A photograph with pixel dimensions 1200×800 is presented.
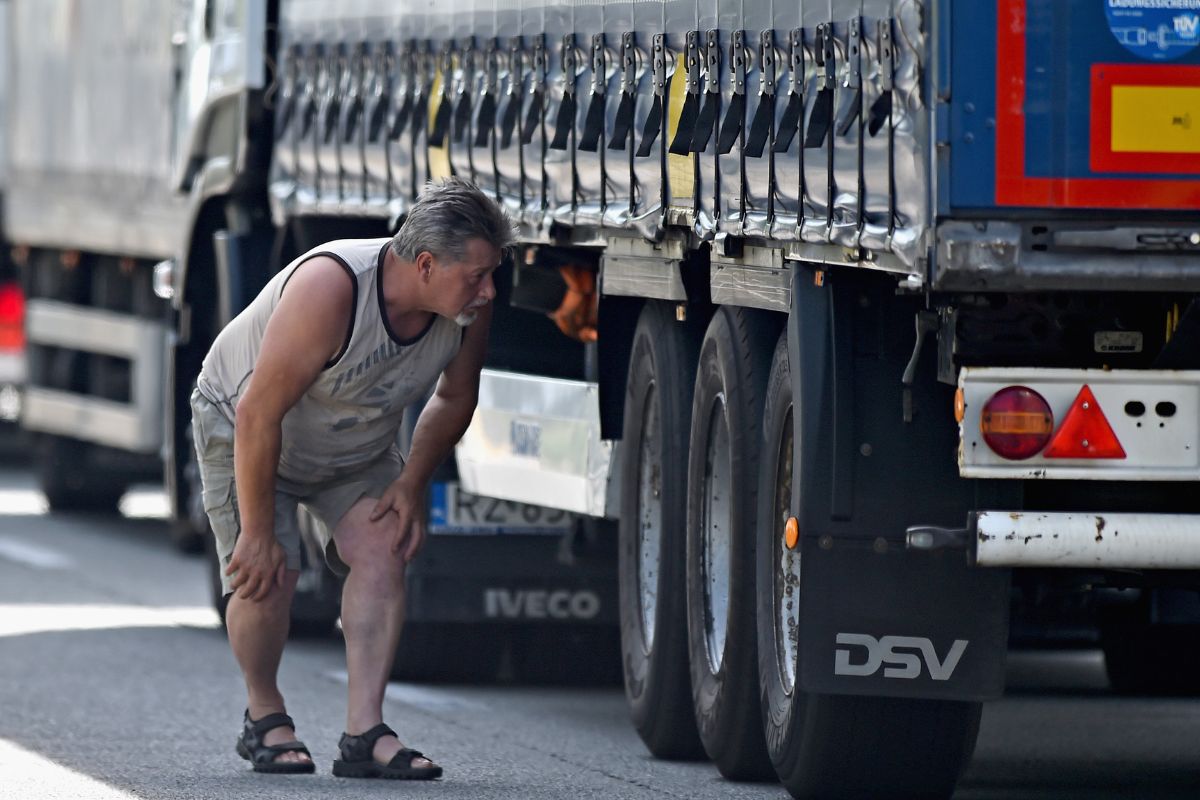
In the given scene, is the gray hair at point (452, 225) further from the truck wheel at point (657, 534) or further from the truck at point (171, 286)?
the truck at point (171, 286)

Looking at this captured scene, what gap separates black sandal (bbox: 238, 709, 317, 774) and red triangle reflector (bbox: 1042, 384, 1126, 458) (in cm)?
228

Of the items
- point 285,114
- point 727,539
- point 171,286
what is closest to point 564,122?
point 727,539

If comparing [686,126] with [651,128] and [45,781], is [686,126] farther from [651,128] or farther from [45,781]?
[45,781]

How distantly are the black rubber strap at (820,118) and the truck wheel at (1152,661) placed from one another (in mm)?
3440

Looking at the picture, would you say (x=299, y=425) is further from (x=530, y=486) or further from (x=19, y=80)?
(x=19, y=80)

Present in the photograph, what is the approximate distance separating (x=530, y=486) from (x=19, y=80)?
10.1 m

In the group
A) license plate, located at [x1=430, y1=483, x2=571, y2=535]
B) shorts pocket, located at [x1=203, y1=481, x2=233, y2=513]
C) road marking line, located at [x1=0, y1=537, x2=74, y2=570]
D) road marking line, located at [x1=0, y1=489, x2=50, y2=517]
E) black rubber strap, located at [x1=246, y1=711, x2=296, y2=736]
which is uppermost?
shorts pocket, located at [x1=203, y1=481, x2=233, y2=513]

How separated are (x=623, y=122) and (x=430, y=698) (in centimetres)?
234

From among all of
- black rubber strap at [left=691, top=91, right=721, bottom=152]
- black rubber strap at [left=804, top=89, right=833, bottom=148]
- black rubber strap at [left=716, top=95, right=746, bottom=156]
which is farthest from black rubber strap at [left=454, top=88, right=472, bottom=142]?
black rubber strap at [left=804, top=89, right=833, bottom=148]

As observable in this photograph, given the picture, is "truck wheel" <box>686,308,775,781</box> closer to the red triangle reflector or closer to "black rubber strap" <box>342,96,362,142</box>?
the red triangle reflector

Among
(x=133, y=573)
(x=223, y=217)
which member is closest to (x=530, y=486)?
(x=223, y=217)

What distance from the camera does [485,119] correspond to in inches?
413

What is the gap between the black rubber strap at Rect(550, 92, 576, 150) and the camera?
32.0 ft

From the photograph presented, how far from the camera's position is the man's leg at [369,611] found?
8266 millimetres
